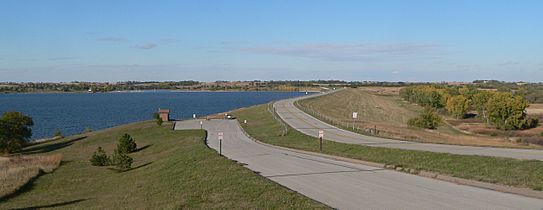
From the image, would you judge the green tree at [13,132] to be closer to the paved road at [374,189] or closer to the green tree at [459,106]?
the paved road at [374,189]

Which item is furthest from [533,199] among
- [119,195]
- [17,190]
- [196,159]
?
[17,190]

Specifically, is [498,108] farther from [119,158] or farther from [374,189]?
[374,189]

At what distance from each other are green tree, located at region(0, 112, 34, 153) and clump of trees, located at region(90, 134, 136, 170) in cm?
1422

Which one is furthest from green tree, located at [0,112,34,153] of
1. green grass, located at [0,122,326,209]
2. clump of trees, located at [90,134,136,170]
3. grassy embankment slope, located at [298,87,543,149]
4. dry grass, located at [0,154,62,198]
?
grassy embankment slope, located at [298,87,543,149]

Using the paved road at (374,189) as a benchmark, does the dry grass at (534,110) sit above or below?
below

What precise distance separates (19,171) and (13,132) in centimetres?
2280

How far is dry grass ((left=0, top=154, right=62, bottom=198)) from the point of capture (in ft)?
80.3

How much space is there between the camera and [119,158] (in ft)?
96.2

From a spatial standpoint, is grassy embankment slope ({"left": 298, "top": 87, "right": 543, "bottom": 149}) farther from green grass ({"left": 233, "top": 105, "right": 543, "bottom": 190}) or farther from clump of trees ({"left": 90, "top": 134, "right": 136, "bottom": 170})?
clump of trees ({"left": 90, "top": 134, "right": 136, "bottom": 170})

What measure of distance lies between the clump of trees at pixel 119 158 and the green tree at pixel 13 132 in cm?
1422

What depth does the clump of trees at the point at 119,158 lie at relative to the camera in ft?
96.2

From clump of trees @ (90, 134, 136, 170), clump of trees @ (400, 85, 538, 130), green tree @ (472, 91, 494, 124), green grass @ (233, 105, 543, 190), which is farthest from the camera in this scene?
green tree @ (472, 91, 494, 124)

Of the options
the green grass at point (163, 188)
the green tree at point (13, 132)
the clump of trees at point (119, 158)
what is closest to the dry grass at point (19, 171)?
the green grass at point (163, 188)

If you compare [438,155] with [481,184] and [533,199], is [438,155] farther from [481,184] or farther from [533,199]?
[533,199]
